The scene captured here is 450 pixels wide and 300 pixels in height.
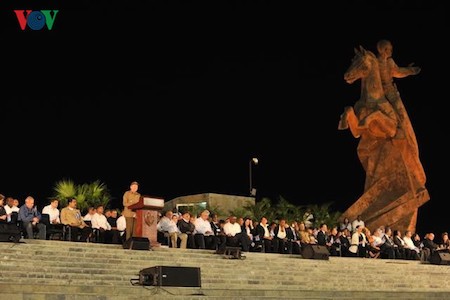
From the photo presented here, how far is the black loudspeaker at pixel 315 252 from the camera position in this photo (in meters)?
18.6

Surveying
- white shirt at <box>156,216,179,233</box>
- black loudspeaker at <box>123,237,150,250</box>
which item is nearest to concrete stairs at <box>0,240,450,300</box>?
black loudspeaker at <box>123,237,150,250</box>

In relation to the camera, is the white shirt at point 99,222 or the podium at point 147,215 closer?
the podium at point 147,215

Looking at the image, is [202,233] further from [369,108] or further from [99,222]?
[369,108]

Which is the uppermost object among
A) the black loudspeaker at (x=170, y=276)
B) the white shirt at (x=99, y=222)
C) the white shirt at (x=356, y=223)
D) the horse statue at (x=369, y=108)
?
the horse statue at (x=369, y=108)

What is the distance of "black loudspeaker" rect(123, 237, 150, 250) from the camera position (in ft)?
49.9

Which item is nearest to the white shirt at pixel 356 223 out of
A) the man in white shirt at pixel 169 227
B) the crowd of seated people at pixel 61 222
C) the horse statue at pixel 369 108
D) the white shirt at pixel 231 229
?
the horse statue at pixel 369 108

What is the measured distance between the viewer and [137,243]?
1526cm

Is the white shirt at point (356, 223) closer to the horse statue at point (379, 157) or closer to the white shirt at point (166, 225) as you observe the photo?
the horse statue at point (379, 157)

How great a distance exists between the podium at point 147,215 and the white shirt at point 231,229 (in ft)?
10.8

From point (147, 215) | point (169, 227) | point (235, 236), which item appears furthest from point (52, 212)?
point (235, 236)

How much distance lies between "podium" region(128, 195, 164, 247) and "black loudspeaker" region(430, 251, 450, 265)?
29.2 ft

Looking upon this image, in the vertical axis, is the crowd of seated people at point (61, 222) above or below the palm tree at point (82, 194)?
below

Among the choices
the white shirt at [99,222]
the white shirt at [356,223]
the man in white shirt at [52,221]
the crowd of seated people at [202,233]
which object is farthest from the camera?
the white shirt at [356,223]

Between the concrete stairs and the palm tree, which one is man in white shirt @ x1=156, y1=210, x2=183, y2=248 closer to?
the concrete stairs
